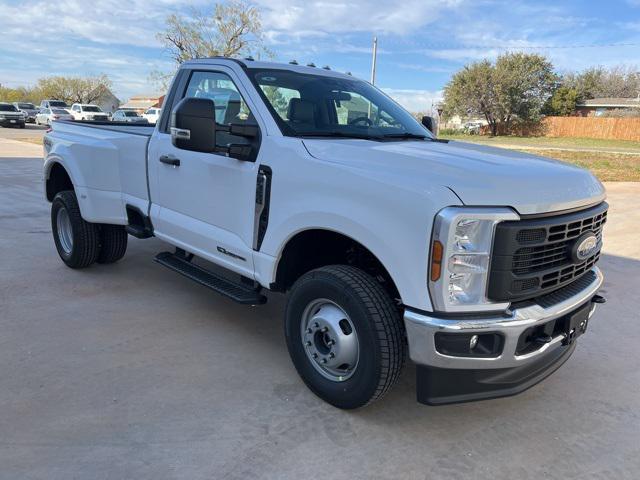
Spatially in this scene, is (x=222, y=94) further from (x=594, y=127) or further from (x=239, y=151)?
(x=594, y=127)

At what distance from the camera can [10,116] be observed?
118 feet

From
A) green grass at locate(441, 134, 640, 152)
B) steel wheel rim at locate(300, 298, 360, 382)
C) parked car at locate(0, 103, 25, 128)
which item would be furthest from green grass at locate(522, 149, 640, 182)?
parked car at locate(0, 103, 25, 128)

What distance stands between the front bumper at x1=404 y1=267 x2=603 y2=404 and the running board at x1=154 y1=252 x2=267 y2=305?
132 centimetres

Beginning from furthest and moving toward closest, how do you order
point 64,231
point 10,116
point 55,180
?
point 10,116 → point 55,180 → point 64,231

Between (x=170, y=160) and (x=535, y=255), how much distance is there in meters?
2.75

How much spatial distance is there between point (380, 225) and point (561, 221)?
0.92 metres

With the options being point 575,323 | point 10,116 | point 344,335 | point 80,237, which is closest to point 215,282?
point 344,335

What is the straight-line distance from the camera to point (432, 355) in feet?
8.23

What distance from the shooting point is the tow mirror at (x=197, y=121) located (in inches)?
130

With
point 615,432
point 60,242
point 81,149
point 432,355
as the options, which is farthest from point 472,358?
point 60,242

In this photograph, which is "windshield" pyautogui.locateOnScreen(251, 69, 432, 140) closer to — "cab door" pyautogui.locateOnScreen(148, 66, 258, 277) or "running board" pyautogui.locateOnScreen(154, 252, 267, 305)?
"cab door" pyautogui.locateOnScreen(148, 66, 258, 277)

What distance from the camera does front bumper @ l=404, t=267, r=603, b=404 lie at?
8.13ft

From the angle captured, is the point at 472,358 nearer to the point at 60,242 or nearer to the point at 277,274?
the point at 277,274

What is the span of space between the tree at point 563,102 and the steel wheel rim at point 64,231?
2128 inches
